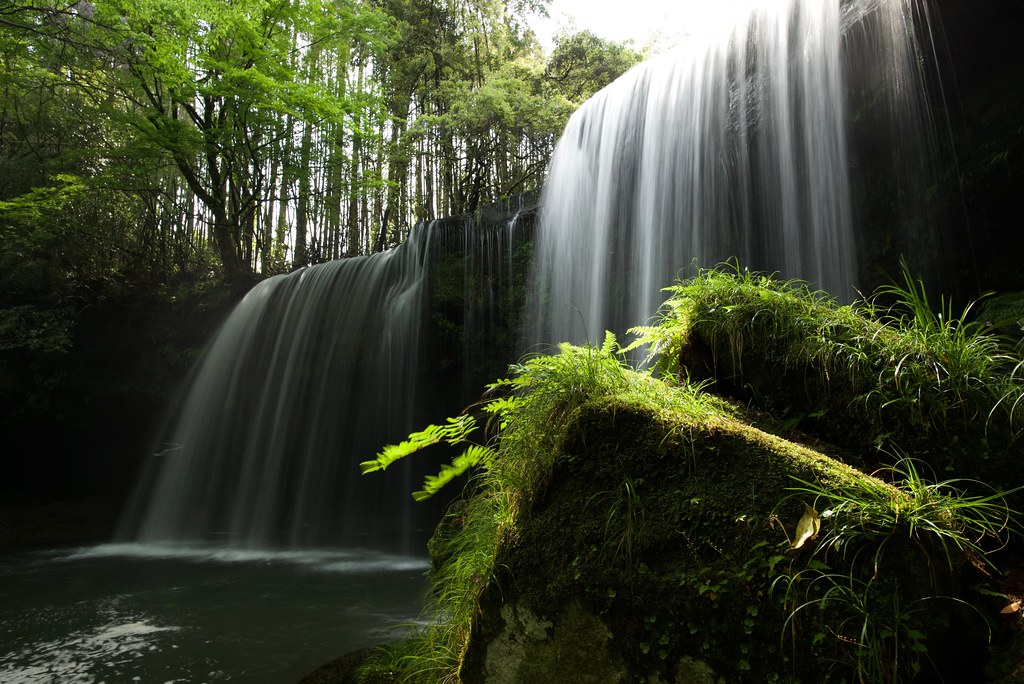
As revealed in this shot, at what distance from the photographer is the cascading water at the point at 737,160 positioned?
5.62m

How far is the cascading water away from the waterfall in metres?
2.16

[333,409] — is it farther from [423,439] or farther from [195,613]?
[423,439]

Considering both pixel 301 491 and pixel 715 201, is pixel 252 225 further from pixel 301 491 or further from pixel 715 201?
pixel 715 201

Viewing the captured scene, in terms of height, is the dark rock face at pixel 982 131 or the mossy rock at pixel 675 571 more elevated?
the dark rock face at pixel 982 131

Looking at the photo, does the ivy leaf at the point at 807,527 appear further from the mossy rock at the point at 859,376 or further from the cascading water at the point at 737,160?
the cascading water at the point at 737,160

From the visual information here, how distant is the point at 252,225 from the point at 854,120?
16626 millimetres

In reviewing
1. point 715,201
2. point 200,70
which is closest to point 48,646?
point 715,201

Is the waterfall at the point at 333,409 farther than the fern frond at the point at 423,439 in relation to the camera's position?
Yes

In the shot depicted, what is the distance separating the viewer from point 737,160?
22.1 feet

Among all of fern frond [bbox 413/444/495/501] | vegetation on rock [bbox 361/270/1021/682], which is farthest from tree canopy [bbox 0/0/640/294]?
vegetation on rock [bbox 361/270/1021/682]

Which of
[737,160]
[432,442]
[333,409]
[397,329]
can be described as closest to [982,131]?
[737,160]

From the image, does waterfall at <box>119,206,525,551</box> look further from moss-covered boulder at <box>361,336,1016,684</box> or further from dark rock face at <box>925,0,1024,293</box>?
moss-covered boulder at <box>361,336,1016,684</box>

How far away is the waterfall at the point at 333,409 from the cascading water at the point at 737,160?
2.16m

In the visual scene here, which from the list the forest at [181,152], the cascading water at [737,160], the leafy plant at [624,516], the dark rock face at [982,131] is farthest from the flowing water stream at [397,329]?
the leafy plant at [624,516]
